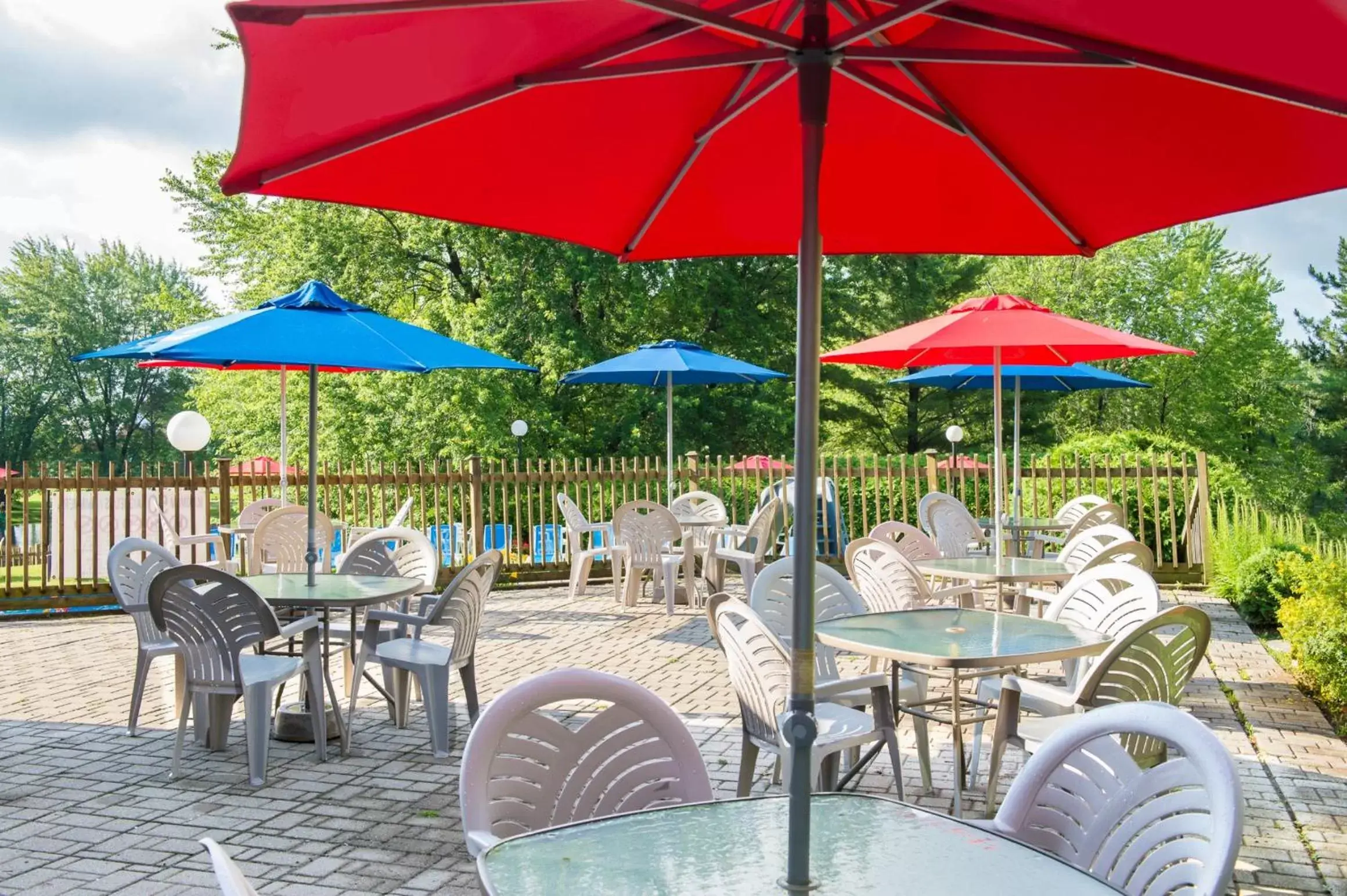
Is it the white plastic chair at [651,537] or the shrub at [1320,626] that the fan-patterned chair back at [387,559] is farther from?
the shrub at [1320,626]

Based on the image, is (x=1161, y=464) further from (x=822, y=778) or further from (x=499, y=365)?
(x=822, y=778)

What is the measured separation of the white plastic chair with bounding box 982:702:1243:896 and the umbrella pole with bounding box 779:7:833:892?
61 cm

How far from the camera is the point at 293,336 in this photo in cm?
582

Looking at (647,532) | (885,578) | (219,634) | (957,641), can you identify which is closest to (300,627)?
(219,634)

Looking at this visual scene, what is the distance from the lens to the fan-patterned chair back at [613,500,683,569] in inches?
404

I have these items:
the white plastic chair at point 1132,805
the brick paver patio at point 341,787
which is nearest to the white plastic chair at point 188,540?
the brick paver patio at point 341,787

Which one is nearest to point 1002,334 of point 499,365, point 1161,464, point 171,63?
point 499,365

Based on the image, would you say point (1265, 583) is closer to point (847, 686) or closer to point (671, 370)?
point (671, 370)

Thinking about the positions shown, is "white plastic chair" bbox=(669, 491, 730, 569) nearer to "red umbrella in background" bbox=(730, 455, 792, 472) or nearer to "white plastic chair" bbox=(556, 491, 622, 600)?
"white plastic chair" bbox=(556, 491, 622, 600)

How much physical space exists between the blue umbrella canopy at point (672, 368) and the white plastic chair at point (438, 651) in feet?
19.2

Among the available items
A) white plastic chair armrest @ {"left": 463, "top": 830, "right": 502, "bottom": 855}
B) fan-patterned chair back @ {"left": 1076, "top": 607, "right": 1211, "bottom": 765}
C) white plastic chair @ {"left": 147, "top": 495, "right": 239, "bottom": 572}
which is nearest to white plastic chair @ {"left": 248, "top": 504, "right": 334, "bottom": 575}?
white plastic chair @ {"left": 147, "top": 495, "right": 239, "bottom": 572}

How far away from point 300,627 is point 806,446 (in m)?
4.35

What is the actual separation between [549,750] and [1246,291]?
38.5 metres

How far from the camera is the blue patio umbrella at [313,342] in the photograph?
18.7ft
